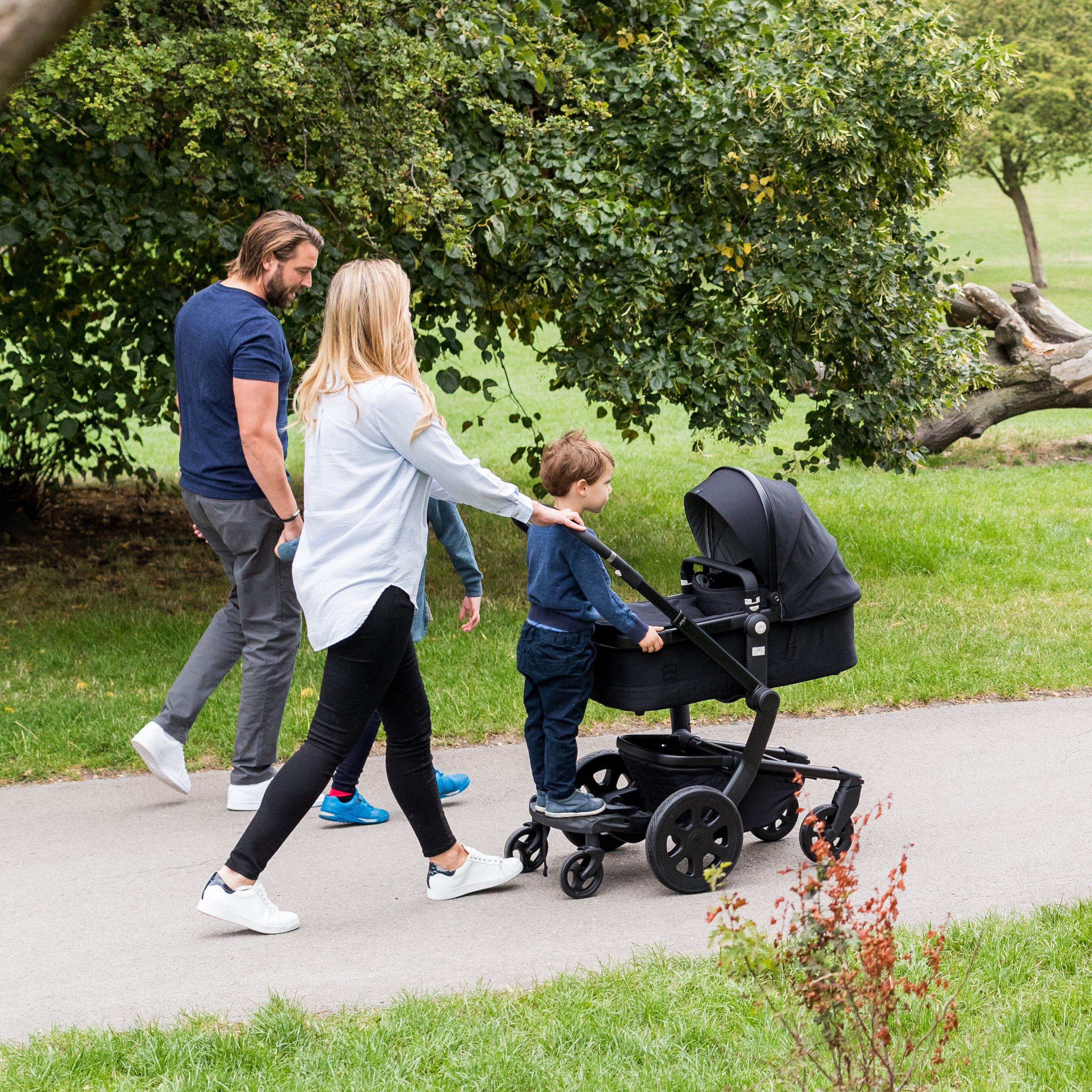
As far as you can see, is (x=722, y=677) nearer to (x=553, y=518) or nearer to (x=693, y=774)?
(x=693, y=774)

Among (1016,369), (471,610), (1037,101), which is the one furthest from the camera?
(1037,101)

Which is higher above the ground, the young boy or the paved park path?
the young boy

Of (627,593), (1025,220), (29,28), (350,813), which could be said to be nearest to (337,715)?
(350,813)

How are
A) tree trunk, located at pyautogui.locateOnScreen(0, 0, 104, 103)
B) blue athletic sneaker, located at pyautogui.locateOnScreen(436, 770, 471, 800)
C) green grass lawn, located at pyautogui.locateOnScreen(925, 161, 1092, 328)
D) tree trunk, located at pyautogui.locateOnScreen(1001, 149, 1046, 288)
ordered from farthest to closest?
green grass lawn, located at pyautogui.locateOnScreen(925, 161, 1092, 328)
tree trunk, located at pyautogui.locateOnScreen(1001, 149, 1046, 288)
blue athletic sneaker, located at pyautogui.locateOnScreen(436, 770, 471, 800)
tree trunk, located at pyautogui.locateOnScreen(0, 0, 104, 103)

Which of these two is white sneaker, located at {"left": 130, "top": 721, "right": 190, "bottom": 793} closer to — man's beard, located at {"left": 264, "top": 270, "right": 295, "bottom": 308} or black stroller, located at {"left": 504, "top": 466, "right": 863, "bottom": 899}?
black stroller, located at {"left": 504, "top": 466, "right": 863, "bottom": 899}

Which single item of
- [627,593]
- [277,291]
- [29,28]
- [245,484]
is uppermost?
[29,28]

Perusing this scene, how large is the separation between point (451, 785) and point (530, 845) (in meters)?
0.78

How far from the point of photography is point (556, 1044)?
3.21m

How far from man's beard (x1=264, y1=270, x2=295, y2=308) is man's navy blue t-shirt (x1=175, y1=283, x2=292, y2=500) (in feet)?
0.15

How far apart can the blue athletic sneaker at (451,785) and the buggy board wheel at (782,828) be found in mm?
1174

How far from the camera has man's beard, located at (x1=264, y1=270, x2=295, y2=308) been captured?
4781mm

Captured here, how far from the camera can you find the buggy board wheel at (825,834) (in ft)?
14.4

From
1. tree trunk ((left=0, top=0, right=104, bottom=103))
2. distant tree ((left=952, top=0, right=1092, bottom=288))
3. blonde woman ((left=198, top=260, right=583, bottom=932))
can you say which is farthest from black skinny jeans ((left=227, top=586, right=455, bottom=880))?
distant tree ((left=952, top=0, right=1092, bottom=288))

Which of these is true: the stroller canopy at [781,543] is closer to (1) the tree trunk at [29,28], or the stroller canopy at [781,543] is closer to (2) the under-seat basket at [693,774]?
(2) the under-seat basket at [693,774]
